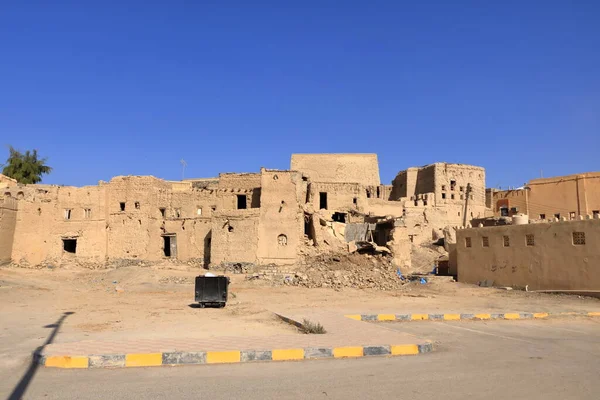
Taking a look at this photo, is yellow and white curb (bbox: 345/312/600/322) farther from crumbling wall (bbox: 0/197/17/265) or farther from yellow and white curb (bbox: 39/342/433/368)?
crumbling wall (bbox: 0/197/17/265)

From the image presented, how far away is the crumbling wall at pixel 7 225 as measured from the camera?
26.7 meters

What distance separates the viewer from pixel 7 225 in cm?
2719

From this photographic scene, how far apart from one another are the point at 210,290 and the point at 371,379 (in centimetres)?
935

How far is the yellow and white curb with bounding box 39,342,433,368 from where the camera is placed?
21.9 ft

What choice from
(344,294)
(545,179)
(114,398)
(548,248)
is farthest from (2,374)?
(545,179)

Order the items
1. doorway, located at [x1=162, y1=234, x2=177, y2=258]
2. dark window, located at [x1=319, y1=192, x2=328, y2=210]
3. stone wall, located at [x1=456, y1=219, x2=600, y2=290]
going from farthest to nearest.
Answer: dark window, located at [x1=319, y1=192, x2=328, y2=210] → doorway, located at [x1=162, y1=234, x2=177, y2=258] → stone wall, located at [x1=456, y1=219, x2=600, y2=290]

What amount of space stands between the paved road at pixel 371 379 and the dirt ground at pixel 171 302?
2.69 meters

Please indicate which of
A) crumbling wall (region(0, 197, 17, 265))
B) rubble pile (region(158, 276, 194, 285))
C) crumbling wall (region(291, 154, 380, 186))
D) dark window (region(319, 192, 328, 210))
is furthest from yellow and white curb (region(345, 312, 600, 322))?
crumbling wall (region(291, 154, 380, 186))

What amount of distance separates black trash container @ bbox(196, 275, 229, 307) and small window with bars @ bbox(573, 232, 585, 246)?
13.7 m

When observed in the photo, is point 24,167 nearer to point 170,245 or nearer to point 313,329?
point 170,245

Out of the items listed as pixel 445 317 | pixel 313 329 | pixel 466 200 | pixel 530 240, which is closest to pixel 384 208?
pixel 466 200

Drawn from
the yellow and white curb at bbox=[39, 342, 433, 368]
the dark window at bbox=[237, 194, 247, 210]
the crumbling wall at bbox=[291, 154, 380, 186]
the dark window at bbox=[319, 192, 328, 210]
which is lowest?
the yellow and white curb at bbox=[39, 342, 433, 368]

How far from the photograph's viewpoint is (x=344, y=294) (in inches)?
774

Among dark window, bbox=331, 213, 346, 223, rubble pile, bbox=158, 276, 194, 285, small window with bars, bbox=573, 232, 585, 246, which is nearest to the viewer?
small window with bars, bbox=573, 232, 585, 246
